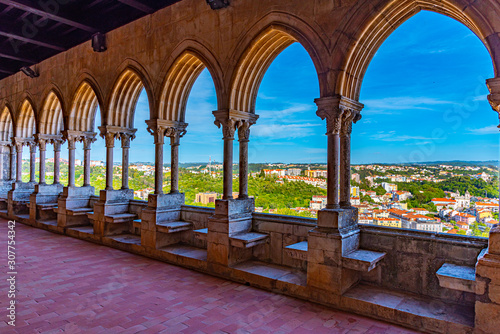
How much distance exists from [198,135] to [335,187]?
3.20 metres

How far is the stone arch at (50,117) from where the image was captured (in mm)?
8453

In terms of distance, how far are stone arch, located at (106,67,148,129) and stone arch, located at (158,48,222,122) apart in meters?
1.11

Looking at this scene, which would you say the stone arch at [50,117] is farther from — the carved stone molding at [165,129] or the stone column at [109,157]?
the carved stone molding at [165,129]

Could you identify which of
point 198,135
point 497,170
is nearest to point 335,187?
point 497,170

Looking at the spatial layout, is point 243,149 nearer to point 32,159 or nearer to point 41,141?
point 41,141

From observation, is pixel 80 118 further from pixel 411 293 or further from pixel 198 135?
pixel 411 293

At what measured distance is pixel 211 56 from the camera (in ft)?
15.7

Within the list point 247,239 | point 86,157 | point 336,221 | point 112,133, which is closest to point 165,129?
point 112,133

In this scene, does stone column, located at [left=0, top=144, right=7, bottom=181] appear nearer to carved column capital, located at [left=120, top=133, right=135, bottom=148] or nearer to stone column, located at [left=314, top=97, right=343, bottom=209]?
carved column capital, located at [left=120, top=133, right=135, bottom=148]

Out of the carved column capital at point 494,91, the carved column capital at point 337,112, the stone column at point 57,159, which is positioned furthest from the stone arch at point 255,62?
the stone column at point 57,159

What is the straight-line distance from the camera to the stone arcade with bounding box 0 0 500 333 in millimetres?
3102

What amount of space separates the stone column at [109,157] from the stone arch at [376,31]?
4801 mm

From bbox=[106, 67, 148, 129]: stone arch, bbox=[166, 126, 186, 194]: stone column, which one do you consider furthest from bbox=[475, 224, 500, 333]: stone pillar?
bbox=[106, 67, 148, 129]: stone arch

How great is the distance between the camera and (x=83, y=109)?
764cm
